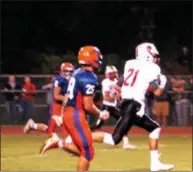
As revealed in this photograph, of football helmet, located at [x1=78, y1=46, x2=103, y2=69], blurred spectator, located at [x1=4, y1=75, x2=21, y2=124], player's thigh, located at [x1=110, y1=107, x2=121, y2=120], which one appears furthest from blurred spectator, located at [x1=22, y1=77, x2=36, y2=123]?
football helmet, located at [x1=78, y1=46, x2=103, y2=69]

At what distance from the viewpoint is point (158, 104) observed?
1856 cm

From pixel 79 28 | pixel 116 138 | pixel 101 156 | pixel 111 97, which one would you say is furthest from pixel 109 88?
pixel 79 28

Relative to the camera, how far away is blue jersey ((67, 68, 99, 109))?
7277mm

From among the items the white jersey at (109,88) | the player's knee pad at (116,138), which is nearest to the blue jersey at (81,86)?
the player's knee pad at (116,138)

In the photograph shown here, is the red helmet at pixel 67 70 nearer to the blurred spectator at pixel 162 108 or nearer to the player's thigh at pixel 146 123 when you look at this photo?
the player's thigh at pixel 146 123

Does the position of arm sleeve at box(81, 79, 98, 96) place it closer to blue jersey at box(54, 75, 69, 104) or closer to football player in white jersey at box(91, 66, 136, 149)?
blue jersey at box(54, 75, 69, 104)

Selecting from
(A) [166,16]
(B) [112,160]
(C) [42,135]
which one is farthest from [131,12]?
(B) [112,160]

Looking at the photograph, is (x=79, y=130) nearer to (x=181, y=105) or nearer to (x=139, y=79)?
(x=139, y=79)

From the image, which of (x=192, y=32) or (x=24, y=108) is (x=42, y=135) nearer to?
(x=24, y=108)

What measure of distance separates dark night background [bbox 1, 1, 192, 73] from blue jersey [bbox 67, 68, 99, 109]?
17.7 metres

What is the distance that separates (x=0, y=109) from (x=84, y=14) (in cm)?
850

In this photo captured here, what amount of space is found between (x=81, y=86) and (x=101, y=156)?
3.95 metres

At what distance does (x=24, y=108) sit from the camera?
1852 cm

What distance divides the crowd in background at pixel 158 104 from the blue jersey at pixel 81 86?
1087cm
